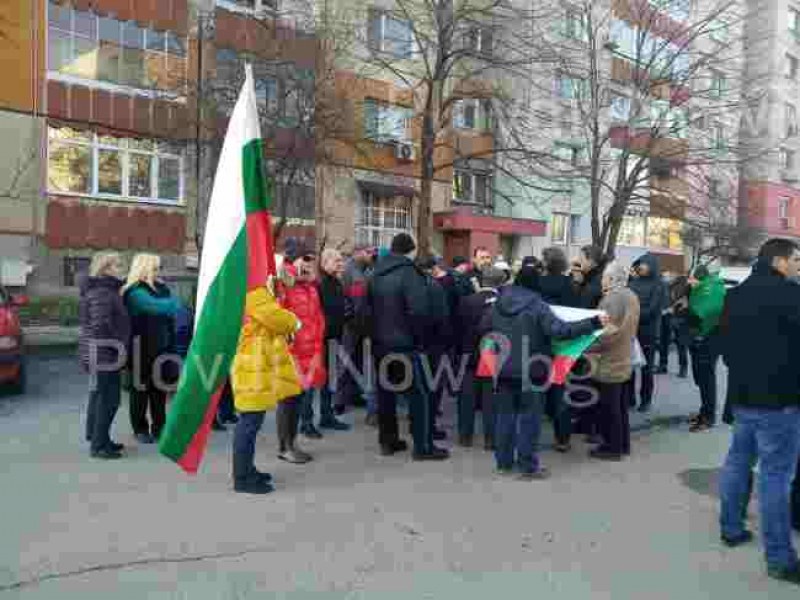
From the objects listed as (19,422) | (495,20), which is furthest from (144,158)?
(19,422)

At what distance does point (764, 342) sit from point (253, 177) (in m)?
3.49

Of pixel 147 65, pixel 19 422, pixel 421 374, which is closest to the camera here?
pixel 421 374

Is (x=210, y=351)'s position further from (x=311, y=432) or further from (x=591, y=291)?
(x=591, y=291)

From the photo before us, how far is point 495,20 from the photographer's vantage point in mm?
16469

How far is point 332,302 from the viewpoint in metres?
7.10

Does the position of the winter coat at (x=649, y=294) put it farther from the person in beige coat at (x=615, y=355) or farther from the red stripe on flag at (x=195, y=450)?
the red stripe on flag at (x=195, y=450)

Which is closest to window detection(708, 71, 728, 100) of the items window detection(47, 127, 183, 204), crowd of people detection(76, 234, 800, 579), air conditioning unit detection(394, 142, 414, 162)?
air conditioning unit detection(394, 142, 414, 162)

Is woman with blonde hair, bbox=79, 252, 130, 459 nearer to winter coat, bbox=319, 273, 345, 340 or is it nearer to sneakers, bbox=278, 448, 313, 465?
sneakers, bbox=278, 448, 313, 465

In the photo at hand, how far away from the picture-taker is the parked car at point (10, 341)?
8.06 metres

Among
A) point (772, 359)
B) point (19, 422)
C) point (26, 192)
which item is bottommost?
point (19, 422)

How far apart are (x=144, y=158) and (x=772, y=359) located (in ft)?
64.0

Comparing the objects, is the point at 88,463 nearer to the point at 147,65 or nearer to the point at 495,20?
the point at 495,20

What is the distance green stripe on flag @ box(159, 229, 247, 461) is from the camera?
4.81 m

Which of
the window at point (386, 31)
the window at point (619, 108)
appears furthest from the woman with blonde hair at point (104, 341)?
the window at point (619, 108)
